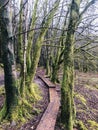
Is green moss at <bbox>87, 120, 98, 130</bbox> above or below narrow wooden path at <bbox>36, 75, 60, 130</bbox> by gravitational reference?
below

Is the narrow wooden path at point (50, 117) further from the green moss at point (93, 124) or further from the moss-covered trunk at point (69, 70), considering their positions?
the green moss at point (93, 124)

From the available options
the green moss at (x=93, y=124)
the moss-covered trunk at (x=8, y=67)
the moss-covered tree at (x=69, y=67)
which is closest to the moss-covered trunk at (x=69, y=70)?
the moss-covered tree at (x=69, y=67)

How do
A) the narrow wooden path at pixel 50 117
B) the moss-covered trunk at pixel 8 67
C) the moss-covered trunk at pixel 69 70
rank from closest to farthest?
the moss-covered trunk at pixel 8 67, the narrow wooden path at pixel 50 117, the moss-covered trunk at pixel 69 70

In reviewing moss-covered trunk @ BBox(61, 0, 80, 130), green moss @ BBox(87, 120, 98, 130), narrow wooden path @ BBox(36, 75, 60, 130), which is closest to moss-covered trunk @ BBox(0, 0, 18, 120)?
narrow wooden path @ BBox(36, 75, 60, 130)

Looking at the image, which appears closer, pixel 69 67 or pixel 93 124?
pixel 69 67

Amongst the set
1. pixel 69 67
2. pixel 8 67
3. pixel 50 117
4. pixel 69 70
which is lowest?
pixel 50 117

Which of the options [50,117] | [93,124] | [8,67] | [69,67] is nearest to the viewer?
[8,67]

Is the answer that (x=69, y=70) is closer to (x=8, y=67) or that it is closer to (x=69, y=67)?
(x=69, y=67)

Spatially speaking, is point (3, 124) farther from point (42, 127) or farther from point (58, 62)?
point (58, 62)

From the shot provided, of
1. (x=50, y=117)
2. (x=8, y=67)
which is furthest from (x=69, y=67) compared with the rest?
(x=8, y=67)

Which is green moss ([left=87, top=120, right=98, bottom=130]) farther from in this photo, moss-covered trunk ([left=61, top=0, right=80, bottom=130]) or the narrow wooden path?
the narrow wooden path

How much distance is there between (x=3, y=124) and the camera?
7.37 m

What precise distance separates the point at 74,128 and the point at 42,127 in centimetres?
171

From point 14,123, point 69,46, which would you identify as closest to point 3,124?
point 14,123
